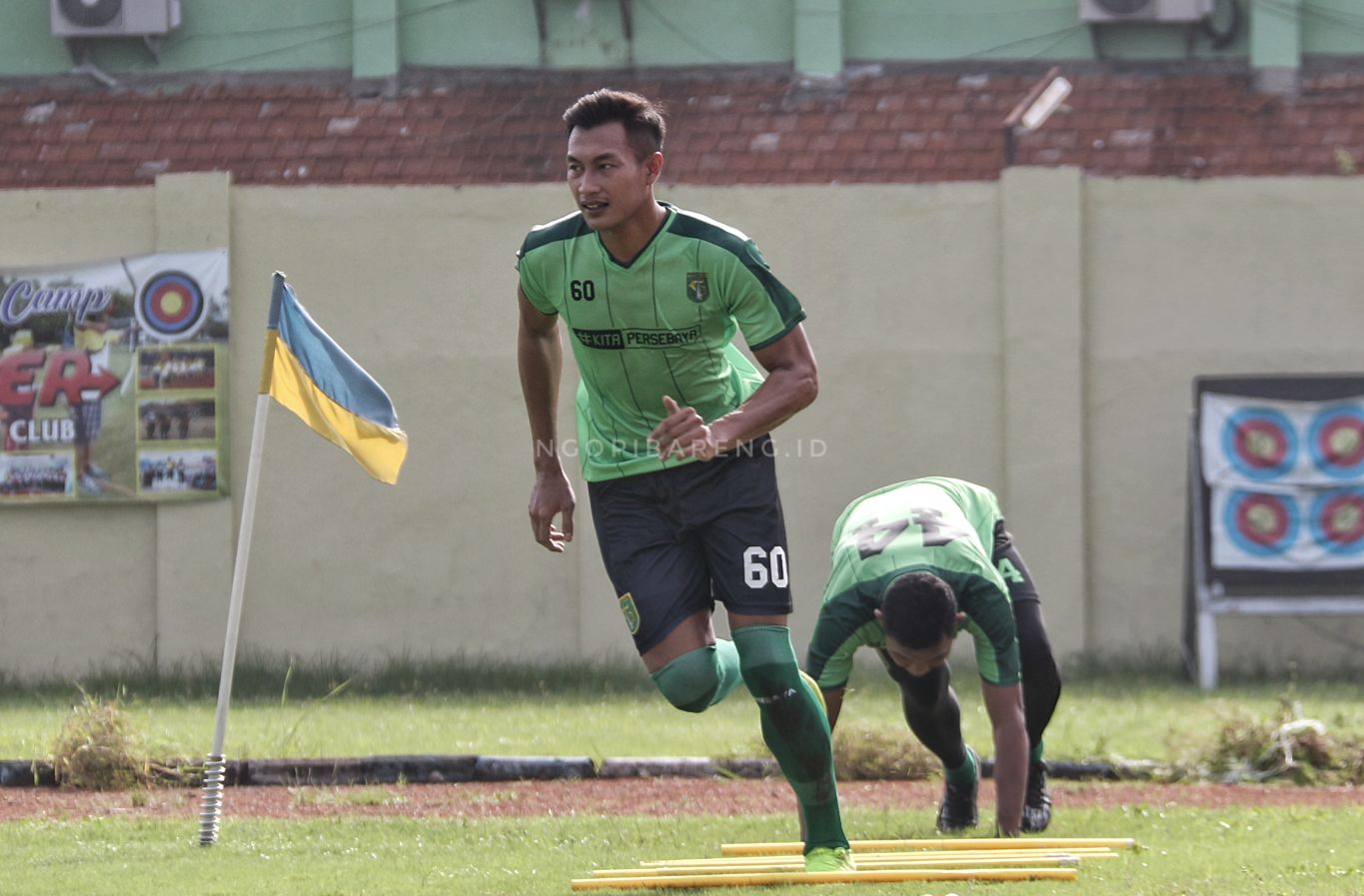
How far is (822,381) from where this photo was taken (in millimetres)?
13492

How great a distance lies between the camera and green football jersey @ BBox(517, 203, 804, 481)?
598 centimetres

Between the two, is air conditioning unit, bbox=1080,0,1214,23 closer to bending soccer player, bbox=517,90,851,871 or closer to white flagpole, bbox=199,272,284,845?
white flagpole, bbox=199,272,284,845

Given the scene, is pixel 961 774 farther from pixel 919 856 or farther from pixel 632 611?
pixel 632 611

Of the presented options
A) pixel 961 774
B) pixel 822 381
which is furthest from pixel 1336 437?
pixel 961 774

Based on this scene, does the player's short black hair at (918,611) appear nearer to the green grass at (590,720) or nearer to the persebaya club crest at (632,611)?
the persebaya club crest at (632,611)

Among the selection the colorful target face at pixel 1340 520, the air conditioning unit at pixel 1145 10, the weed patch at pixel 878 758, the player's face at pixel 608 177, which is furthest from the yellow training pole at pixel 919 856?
the air conditioning unit at pixel 1145 10

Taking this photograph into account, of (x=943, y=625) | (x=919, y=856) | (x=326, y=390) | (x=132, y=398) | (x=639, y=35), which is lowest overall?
(x=919, y=856)

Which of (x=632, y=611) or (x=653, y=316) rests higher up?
(x=653, y=316)

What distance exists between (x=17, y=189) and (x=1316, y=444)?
885cm

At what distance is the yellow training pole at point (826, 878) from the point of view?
19.5 ft

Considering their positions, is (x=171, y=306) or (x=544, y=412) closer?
(x=544, y=412)

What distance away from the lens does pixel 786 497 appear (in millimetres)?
13453

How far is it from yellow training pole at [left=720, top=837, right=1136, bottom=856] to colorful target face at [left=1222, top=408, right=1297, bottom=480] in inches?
255

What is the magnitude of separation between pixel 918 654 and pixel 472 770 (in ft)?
11.7
